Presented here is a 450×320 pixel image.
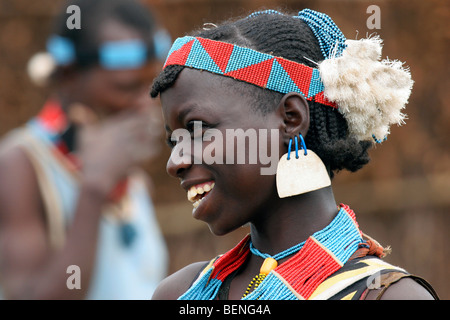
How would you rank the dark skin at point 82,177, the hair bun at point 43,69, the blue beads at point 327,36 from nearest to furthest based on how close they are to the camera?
the blue beads at point 327,36
the dark skin at point 82,177
the hair bun at point 43,69

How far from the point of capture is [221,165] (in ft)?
8.36

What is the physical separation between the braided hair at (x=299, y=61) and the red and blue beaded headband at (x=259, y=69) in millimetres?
29

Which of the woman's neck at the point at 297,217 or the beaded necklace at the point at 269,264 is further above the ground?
the woman's neck at the point at 297,217

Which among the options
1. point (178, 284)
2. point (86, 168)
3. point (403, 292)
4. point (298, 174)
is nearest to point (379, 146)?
point (86, 168)

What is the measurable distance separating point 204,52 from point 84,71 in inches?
115

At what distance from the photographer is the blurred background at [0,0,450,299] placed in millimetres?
7711

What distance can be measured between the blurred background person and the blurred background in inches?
74.7

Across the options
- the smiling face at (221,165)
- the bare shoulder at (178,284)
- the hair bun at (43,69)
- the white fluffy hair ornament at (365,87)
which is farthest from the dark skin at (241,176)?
the hair bun at (43,69)

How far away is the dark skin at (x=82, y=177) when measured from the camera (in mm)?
4699

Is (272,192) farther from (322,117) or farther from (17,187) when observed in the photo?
(17,187)

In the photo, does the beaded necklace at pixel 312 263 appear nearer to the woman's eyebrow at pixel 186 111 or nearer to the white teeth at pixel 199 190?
the white teeth at pixel 199 190

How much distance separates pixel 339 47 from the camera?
271cm

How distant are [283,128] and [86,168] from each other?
2.72 m

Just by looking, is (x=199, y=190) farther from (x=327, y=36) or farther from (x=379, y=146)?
(x=379, y=146)
